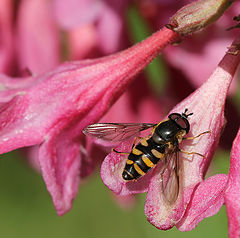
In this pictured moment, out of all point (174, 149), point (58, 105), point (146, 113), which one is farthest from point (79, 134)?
point (146, 113)

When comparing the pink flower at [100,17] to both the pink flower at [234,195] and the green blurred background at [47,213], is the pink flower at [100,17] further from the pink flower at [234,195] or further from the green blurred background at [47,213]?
the green blurred background at [47,213]

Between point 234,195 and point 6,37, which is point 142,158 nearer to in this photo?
point 234,195

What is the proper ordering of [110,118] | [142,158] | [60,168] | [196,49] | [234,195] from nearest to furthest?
[234,195]
[142,158]
[60,168]
[110,118]
[196,49]

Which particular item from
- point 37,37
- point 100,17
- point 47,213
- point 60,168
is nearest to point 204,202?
point 60,168

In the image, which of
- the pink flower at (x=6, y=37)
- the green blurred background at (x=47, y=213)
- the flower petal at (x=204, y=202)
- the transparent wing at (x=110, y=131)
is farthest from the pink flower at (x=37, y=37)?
the green blurred background at (x=47, y=213)

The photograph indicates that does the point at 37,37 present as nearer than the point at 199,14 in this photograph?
A: No

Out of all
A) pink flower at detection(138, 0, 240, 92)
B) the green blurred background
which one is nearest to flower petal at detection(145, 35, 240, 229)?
pink flower at detection(138, 0, 240, 92)

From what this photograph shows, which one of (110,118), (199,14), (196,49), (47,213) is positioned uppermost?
(199,14)
